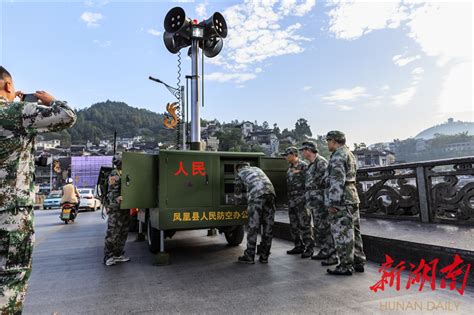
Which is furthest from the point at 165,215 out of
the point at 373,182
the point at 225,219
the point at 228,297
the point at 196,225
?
the point at 373,182

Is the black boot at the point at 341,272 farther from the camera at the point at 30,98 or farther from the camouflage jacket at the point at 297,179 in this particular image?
the camera at the point at 30,98

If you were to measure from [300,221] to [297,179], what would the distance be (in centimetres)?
71

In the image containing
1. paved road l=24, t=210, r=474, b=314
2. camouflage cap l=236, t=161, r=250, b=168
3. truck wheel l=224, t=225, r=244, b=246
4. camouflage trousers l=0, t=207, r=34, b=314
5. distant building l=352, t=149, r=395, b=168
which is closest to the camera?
camouflage trousers l=0, t=207, r=34, b=314

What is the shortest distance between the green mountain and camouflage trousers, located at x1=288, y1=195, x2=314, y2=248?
274 feet

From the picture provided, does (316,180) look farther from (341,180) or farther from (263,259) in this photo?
(263,259)

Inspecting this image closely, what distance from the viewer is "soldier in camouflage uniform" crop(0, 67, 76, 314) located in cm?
196

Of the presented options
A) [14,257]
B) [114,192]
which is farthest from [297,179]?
[14,257]

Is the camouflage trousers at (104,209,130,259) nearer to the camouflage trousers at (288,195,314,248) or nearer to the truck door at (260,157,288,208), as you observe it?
the truck door at (260,157,288,208)

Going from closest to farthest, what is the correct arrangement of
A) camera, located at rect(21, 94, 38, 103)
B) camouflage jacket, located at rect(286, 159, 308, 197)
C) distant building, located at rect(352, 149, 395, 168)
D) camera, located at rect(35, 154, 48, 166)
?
camera, located at rect(21, 94, 38, 103)
camera, located at rect(35, 154, 48, 166)
camouflage jacket, located at rect(286, 159, 308, 197)
distant building, located at rect(352, 149, 395, 168)

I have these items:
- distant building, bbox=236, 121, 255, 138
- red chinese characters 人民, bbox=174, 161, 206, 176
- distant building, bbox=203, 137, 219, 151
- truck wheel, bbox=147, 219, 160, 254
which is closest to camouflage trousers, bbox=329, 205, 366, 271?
red chinese characters 人民, bbox=174, 161, 206, 176

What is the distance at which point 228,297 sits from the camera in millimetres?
3311

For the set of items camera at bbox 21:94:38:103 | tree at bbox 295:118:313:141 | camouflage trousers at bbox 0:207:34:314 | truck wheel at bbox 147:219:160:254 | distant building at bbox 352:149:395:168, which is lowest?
truck wheel at bbox 147:219:160:254

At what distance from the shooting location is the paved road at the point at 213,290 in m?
3.01

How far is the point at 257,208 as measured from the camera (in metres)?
4.79
